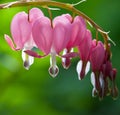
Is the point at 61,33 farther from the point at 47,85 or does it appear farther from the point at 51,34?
the point at 47,85

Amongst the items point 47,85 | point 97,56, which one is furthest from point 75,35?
point 47,85

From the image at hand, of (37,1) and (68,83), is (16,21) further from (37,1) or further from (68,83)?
(68,83)

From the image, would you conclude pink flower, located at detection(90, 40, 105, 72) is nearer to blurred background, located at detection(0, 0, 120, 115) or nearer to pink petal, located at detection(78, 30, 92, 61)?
pink petal, located at detection(78, 30, 92, 61)

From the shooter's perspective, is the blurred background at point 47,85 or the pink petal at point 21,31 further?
the blurred background at point 47,85

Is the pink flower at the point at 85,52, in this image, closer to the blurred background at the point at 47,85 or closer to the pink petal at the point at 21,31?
the pink petal at the point at 21,31

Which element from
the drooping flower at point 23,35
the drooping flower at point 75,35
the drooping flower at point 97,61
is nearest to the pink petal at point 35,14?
the drooping flower at point 23,35

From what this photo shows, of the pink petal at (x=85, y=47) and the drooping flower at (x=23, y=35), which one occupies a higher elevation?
the drooping flower at (x=23, y=35)

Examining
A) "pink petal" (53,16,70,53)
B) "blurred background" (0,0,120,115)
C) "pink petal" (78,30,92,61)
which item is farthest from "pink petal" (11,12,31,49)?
"blurred background" (0,0,120,115)
